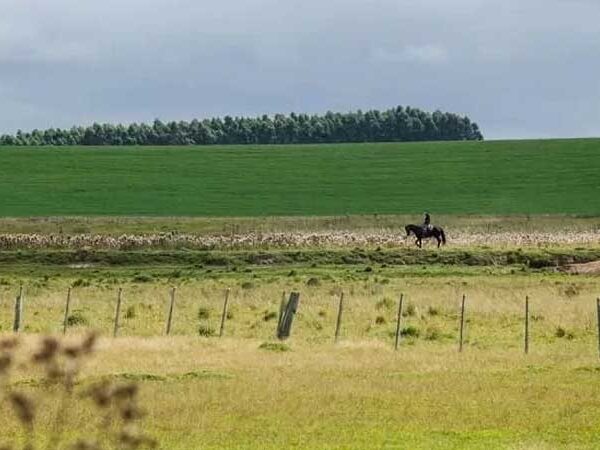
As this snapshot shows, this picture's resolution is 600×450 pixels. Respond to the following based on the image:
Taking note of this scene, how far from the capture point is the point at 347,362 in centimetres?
2808

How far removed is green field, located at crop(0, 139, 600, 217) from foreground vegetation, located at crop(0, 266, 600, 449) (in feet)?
169

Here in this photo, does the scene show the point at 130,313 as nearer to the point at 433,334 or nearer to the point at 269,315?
the point at 269,315

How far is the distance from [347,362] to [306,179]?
91.5m

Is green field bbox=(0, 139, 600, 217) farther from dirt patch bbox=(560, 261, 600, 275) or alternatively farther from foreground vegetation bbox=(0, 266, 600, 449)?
foreground vegetation bbox=(0, 266, 600, 449)

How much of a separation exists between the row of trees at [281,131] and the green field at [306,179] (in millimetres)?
41326

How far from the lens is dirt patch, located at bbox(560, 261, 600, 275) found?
176 feet

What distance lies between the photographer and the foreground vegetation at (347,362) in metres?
20.2

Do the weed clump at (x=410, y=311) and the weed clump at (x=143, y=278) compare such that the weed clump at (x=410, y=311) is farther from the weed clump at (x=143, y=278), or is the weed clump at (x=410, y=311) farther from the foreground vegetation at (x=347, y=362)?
the weed clump at (x=143, y=278)

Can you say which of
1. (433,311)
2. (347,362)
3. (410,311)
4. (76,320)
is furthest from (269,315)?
(347,362)

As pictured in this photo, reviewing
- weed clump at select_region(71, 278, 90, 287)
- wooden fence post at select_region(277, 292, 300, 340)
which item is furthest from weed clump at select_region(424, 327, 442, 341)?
weed clump at select_region(71, 278, 90, 287)

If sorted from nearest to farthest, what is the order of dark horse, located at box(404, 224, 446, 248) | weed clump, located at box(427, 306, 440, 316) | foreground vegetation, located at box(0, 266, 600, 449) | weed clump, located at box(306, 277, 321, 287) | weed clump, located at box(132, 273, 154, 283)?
foreground vegetation, located at box(0, 266, 600, 449), weed clump, located at box(427, 306, 440, 316), weed clump, located at box(306, 277, 321, 287), weed clump, located at box(132, 273, 154, 283), dark horse, located at box(404, 224, 446, 248)

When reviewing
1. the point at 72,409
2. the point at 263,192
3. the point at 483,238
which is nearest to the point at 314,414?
the point at 72,409

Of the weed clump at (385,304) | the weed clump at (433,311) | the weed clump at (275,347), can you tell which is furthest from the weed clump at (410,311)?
the weed clump at (275,347)

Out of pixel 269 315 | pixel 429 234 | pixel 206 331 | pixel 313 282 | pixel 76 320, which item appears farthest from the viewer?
pixel 429 234
